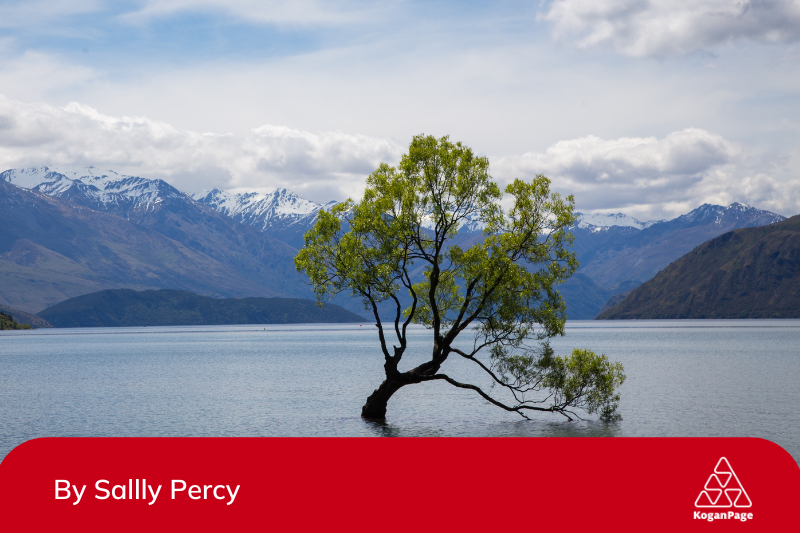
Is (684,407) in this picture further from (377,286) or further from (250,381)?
(250,381)

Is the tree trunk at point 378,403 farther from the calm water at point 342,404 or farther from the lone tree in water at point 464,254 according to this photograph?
the lone tree in water at point 464,254

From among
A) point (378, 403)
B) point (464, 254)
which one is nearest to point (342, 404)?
point (378, 403)

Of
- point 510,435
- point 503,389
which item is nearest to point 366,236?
point 510,435

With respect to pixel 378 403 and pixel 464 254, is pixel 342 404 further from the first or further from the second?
pixel 464 254

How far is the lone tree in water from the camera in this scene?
151 ft

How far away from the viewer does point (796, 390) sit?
3022 inches

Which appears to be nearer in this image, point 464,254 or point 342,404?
point 464,254

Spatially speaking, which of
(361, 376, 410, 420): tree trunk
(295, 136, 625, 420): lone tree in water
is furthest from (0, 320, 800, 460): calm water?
(295, 136, 625, 420): lone tree in water

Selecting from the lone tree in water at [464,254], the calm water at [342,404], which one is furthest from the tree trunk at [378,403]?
the lone tree in water at [464,254]

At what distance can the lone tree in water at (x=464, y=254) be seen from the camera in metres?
46.0

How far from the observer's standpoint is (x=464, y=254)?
47.0 meters

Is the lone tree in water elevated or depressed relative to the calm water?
elevated

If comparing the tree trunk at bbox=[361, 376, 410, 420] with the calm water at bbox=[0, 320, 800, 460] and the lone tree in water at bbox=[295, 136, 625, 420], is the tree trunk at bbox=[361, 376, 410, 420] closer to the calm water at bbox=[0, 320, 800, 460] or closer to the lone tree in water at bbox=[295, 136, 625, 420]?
the calm water at bbox=[0, 320, 800, 460]

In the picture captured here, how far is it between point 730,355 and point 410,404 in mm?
95547
